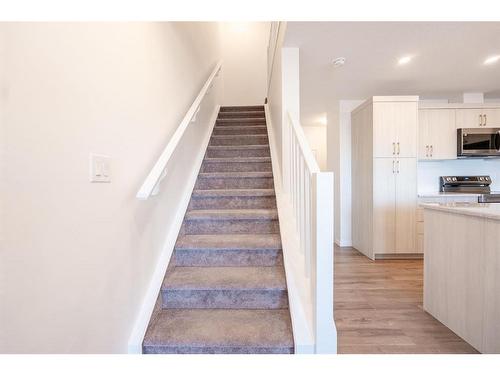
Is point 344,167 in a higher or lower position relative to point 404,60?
lower

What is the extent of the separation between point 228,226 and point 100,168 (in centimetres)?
128

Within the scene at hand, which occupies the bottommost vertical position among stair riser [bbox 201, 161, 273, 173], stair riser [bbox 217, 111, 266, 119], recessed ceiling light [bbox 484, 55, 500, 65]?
stair riser [bbox 201, 161, 273, 173]

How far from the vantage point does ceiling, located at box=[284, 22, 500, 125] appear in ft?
7.42

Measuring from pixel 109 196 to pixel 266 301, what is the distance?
1093 mm

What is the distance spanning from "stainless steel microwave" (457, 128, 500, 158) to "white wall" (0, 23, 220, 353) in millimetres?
4230

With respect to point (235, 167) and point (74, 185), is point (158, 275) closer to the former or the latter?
point (74, 185)

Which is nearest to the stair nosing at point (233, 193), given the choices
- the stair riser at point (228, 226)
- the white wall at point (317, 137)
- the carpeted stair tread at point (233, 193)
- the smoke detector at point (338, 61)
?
the carpeted stair tread at point (233, 193)

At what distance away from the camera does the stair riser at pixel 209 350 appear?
4.42ft

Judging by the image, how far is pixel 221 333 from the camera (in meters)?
1.41

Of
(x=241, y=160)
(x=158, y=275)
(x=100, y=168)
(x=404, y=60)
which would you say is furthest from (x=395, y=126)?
(x=100, y=168)

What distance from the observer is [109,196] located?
1.18m

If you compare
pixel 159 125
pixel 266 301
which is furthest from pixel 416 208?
pixel 159 125

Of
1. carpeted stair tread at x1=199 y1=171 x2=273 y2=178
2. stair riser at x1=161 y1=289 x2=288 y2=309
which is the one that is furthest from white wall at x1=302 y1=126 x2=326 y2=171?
stair riser at x1=161 y1=289 x2=288 y2=309

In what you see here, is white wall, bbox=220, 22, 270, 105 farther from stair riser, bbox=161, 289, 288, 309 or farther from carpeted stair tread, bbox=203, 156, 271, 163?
stair riser, bbox=161, 289, 288, 309
